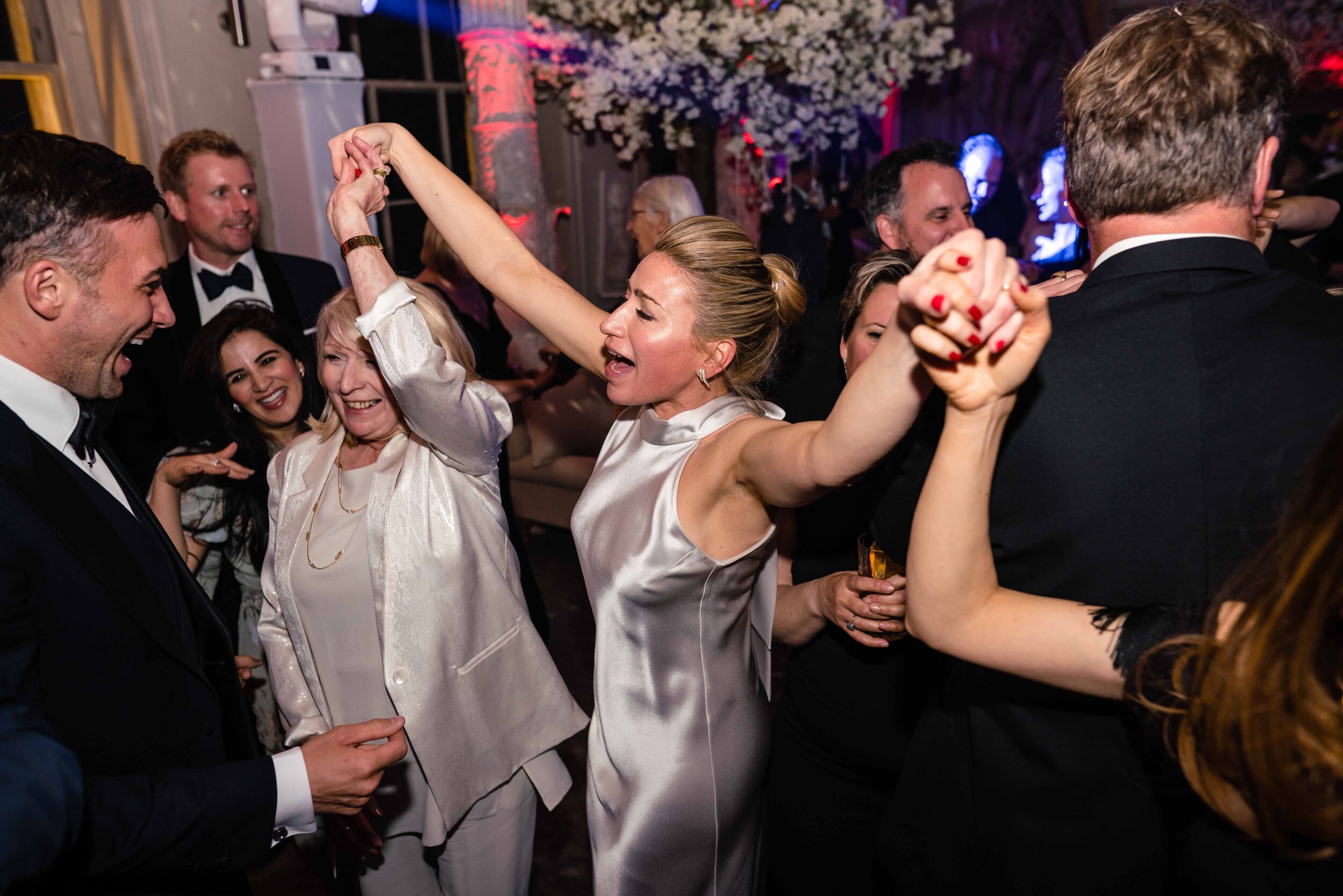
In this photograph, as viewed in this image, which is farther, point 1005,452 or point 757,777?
point 757,777

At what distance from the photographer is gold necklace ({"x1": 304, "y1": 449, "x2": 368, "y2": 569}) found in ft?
5.82

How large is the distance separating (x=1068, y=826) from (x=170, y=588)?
4.50ft

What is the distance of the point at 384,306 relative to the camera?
4.99ft

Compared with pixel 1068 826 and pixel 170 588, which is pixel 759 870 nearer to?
pixel 1068 826

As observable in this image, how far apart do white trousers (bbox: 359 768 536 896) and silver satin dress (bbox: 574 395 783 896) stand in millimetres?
288

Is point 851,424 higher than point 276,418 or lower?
higher

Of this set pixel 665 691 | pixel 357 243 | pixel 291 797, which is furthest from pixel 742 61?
pixel 291 797

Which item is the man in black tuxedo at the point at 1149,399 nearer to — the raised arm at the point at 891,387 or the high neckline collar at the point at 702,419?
the raised arm at the point at 891,387

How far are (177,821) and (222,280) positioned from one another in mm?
2508

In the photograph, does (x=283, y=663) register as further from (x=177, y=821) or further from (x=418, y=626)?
(x=177, y=821)

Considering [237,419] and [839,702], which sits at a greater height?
[237,419]

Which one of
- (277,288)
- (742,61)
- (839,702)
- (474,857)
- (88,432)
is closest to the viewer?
(88,432)

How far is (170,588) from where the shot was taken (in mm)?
1345

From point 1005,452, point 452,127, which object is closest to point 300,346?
point 1005,452
